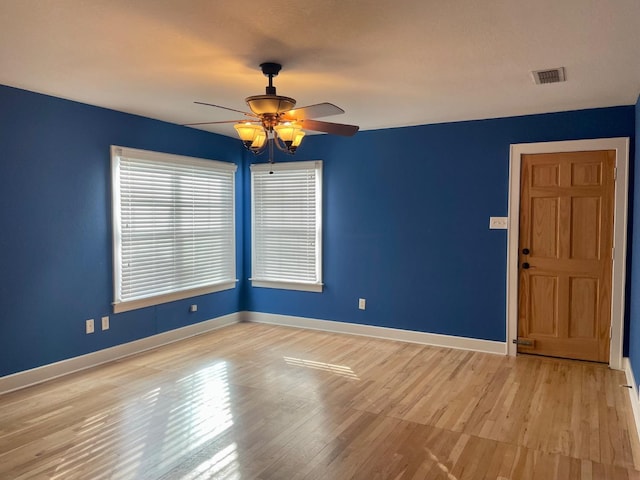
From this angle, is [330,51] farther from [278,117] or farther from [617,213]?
[617,213]

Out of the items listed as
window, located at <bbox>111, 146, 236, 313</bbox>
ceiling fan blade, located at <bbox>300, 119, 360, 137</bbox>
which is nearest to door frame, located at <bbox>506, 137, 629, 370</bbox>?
ceiling fan blade, located at <bbox>300, 119, 360, 137</bbox>

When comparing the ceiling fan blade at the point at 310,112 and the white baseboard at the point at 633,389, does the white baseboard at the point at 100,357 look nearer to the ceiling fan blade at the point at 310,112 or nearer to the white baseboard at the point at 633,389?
the ceiling fan blade at the point at 310,112

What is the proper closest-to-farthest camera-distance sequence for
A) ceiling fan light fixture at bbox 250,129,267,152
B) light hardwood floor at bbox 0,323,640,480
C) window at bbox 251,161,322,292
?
1. light hardwood floor at bbox 0,323,640,480
2. ceiling fan light fixture at bbox 250,129,267,152
3. window at bbox 251,161,322,292

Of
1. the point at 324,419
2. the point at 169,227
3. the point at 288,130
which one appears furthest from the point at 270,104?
the point at 169,227

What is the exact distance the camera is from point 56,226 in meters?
4.07

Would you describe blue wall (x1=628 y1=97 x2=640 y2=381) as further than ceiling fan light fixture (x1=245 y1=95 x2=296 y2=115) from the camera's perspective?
Yes

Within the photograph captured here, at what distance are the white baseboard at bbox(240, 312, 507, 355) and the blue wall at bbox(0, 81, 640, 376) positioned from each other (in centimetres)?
7

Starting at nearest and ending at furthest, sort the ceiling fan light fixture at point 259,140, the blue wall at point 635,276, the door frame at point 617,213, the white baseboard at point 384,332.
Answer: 1. the ceiling fan light fixture at point 259,140
2. the blue wall at point 635,276
3. the door frame at point 617,213
4. the white baseboard at point 384,332

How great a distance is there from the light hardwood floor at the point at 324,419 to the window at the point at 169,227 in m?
0.80

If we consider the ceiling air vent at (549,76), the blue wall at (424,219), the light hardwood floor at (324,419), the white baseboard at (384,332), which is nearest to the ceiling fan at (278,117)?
the ceiling air vent at (549,76)

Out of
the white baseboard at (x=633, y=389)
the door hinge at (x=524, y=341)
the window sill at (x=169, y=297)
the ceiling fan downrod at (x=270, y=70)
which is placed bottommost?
the white baseboard at (x=633, y=389)

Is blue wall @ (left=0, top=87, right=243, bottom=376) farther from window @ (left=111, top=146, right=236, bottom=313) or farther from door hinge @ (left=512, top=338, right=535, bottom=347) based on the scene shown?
door hinge @ (left=512, top=338, right=535, bottom=347)

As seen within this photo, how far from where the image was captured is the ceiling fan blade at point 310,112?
2881mm

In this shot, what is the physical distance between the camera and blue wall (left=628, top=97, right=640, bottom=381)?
3523 millimetres
